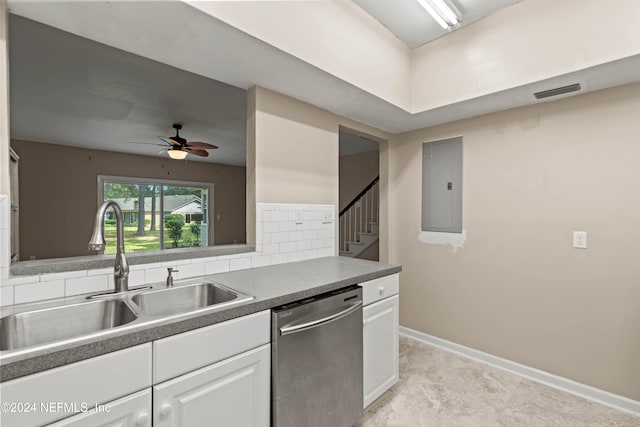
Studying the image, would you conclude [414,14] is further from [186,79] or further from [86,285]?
[86,285]

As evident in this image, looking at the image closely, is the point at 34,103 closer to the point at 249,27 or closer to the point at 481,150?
the point at 249,27

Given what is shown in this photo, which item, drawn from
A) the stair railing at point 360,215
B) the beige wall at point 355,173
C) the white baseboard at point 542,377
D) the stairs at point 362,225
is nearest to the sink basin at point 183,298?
the white baseboard at point 542,377

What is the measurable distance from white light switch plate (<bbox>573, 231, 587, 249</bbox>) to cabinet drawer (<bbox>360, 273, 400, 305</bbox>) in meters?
1.37

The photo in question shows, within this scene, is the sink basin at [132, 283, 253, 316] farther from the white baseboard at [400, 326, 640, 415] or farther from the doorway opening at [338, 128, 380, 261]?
the doorway opening at [338, 128, 380, 261]

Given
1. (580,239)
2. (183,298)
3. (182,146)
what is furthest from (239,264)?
(182,146)

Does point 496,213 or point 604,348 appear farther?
point 496,213

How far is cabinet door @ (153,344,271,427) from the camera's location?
1072 millimetres

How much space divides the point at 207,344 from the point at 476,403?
1.96m

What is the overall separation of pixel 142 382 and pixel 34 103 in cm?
400

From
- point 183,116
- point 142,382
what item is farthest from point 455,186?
point 183,116

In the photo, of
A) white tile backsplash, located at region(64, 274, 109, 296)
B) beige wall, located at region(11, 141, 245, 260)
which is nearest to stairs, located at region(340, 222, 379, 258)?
white tile backsplash, located at region(64, 274, 109, 296)

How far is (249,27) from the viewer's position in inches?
59.1

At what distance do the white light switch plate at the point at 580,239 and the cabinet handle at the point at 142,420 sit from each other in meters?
2.82

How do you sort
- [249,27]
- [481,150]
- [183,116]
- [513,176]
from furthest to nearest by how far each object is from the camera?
[183,116] < [481,150] < [513,176] < [249,27]
